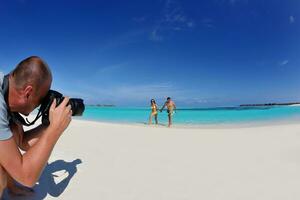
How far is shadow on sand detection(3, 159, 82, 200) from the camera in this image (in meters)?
2.39

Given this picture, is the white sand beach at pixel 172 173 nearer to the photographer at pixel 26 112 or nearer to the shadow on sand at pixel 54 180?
the shadow on sand at pixel 54 180

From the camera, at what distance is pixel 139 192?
2447 millimetres

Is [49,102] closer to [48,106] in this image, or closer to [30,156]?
[48,106]

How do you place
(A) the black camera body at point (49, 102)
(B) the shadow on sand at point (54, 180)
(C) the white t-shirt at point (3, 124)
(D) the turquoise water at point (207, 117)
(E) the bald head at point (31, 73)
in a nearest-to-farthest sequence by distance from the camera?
(C) the white t-shirt at point (3, 124)
(E) the bald head at point (31, 73)
(A) the black camera body at point (49, 102)
(B) the shadow on sand at point (54, 180)
(D) the turquoise water at point (207, 117)

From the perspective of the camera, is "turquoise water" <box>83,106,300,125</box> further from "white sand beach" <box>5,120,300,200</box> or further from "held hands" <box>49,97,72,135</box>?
"held hands" <box>49,97,72,135</box>

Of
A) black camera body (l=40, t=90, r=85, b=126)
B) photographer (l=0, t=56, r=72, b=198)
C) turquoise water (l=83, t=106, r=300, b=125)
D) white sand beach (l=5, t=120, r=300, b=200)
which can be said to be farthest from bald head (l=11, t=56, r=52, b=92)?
turquoise water (l=83, t=106, r=300, b=125)

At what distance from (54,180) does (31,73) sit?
1.67 meters

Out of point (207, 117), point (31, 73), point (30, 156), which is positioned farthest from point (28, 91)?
point (207, 117)

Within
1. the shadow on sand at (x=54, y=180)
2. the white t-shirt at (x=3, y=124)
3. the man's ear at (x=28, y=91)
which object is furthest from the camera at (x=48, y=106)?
the shadow on sand at (x=54, y=180)

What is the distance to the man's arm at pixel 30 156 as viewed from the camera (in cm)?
149

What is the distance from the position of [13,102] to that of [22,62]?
0.28 meters

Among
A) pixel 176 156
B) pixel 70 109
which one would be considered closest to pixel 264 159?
pixel 176 156

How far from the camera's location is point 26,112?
1780 millimetres

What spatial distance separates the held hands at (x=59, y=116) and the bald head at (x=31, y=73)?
0.18m
